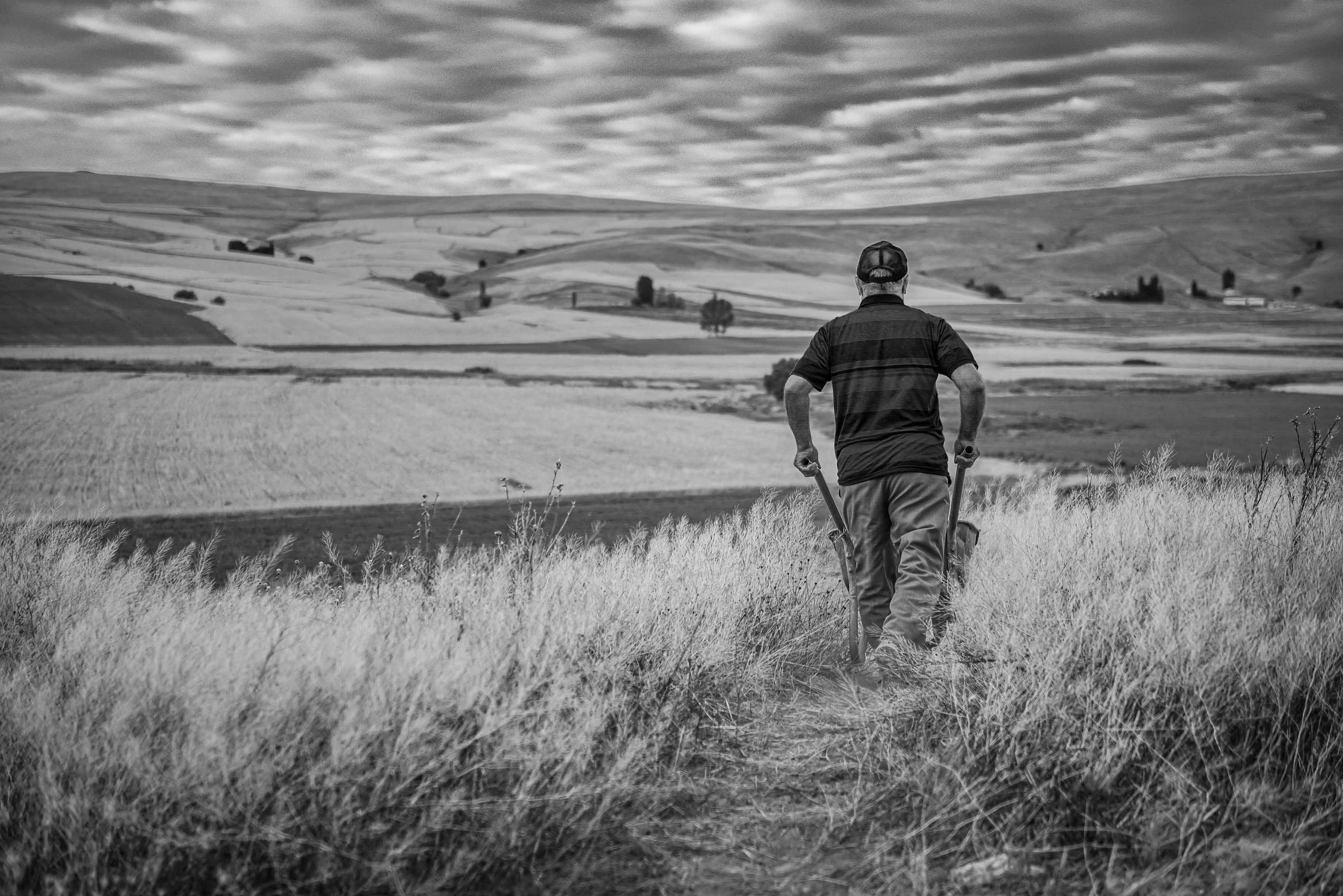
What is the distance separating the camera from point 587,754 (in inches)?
142

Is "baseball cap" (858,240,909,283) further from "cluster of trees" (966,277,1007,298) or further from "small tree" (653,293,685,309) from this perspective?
"cluster of trees" (966,277,1007,298)

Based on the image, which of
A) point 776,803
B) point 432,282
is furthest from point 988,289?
point 776,803

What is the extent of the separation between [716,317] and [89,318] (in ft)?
158

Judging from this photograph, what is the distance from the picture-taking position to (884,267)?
230 inches

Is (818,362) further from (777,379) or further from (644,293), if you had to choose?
(644,293)

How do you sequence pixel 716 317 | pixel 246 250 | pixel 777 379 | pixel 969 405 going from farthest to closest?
pixel 246 250, pixel 716 317, pixel 777 379, pixel 969 405

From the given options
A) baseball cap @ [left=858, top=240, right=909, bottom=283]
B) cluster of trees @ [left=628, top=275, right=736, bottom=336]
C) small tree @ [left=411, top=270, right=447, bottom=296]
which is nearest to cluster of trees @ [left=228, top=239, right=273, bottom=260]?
small tree @ [left=411, top=270, right=447, bottom=296]

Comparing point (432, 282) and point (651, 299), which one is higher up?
point (432, 282)

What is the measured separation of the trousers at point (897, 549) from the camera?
17.8 ft

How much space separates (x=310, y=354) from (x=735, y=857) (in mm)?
62883

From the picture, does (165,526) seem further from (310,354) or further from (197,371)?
(310,354)

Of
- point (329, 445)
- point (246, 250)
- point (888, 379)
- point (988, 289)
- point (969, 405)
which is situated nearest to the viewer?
point (969, 405)

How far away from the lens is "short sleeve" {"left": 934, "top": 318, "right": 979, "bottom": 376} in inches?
218

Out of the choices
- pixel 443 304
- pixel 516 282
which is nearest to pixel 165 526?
pixel 443 304
